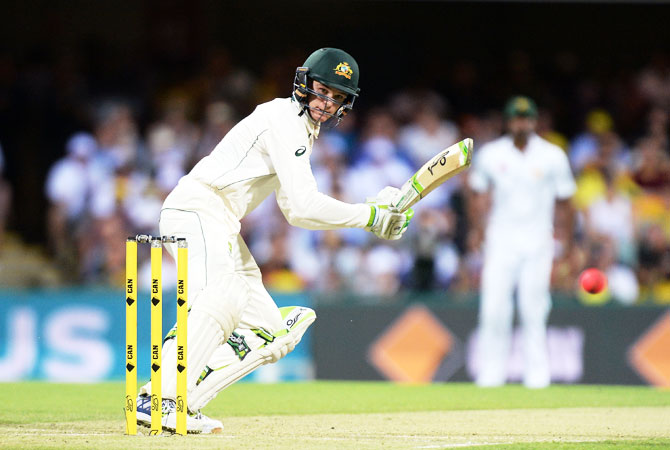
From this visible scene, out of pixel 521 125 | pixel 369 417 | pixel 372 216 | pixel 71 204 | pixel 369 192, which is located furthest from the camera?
pixel 369 192

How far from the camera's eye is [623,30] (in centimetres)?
1585

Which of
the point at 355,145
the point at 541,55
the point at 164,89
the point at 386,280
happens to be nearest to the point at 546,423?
the point at 386,280

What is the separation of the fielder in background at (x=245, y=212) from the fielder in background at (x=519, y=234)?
3.94 meters

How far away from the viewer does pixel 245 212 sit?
621 centimetres

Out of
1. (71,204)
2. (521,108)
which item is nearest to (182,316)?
(521,108)

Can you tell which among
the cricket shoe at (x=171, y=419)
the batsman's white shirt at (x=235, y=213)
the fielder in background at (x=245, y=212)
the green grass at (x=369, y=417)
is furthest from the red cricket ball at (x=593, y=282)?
the cricket shoe at (x=171, y=419)

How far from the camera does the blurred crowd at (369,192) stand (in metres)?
11.7

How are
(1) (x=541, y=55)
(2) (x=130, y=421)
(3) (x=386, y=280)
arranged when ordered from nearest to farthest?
(2) (x=130, y=421) → (3) (x=386, y=280) → (1) (x=541, y=55)

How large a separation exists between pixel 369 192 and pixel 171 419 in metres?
7.13

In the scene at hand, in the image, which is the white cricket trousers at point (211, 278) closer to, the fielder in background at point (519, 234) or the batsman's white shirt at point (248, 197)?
the batsman's white shirt at point (248, 197)

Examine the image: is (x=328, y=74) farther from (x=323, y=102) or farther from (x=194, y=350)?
(x=194, y=350)

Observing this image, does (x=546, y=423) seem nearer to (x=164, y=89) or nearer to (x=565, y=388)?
(x=565, y=388)

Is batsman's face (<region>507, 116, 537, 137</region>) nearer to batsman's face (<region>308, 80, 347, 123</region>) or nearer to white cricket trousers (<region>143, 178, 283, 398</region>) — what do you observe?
batsman's face (<region>308, 80, 347, 123</region>)

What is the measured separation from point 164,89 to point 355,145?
2447 mm
